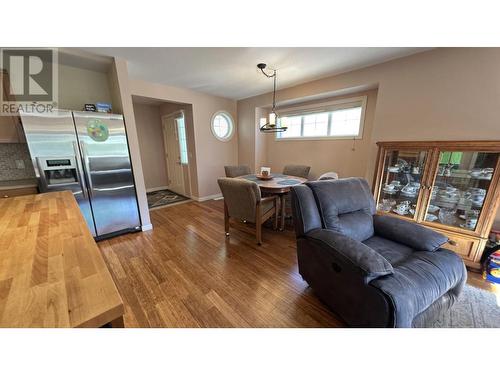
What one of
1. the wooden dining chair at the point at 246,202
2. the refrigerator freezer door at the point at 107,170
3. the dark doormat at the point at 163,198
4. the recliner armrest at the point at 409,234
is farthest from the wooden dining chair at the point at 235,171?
the recliner armrest at the point at 409,234

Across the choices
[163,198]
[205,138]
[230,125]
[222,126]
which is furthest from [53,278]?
[230,125]

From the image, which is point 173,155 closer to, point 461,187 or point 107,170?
point 107,170

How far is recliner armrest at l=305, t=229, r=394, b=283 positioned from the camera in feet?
3.34

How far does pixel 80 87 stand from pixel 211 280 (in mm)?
3077

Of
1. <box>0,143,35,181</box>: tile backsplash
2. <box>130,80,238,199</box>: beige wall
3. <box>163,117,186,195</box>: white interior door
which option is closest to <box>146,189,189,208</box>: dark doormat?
<box>163,117,186,195</box>: white interior door

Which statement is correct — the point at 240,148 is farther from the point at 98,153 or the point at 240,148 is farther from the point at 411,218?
the point at 411,218

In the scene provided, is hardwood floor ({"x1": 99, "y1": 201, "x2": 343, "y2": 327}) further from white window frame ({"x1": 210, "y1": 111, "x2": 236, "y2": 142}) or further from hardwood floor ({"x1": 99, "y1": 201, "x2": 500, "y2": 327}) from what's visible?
white window frame ({"x1": 210, "y1": 111, "x2": 236, "y2": 142})

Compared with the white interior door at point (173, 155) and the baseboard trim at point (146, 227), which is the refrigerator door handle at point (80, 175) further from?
the white interior door at point (173, 155)
